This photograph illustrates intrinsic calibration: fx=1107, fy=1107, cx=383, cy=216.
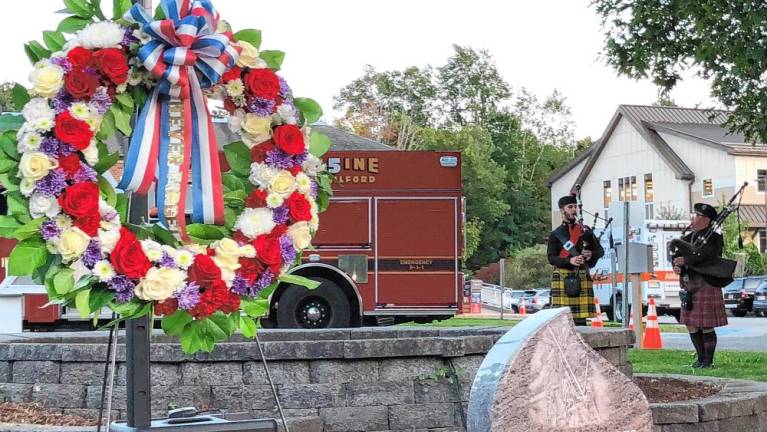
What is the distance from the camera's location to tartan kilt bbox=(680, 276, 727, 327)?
11.8m

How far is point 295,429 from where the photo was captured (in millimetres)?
6375

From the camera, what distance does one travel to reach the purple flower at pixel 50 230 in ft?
15.2

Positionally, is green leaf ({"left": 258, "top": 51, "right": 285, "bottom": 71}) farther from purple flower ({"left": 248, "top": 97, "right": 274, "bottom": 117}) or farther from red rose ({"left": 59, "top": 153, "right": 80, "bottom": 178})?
red rose ({"left": 59, "top": 153, "right": 80, "bottom": 178})

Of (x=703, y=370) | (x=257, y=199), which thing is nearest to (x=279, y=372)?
(x=257, y=199)

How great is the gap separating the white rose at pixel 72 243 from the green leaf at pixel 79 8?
1.04 meters

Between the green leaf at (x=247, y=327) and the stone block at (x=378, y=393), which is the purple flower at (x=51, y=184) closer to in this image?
the green leaf at (x=247, y=327)

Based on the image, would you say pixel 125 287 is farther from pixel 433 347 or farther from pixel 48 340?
pixel 48 340

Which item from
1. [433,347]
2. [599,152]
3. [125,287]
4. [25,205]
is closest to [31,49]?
[25,205]

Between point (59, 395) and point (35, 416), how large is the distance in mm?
280

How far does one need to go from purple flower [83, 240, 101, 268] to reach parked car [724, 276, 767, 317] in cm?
3868

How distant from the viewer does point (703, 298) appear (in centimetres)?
1180

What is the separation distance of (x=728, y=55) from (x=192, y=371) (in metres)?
9.99

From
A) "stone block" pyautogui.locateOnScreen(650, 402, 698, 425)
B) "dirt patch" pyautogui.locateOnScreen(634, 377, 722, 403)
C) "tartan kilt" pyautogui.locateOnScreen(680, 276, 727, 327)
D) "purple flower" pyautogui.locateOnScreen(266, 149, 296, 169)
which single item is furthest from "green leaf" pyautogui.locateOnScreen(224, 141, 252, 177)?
"tartan kilt" pyautogui.locateOnScreen(680, 276, 727, 327)

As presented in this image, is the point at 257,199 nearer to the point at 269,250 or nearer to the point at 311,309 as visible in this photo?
the point at 269,250
